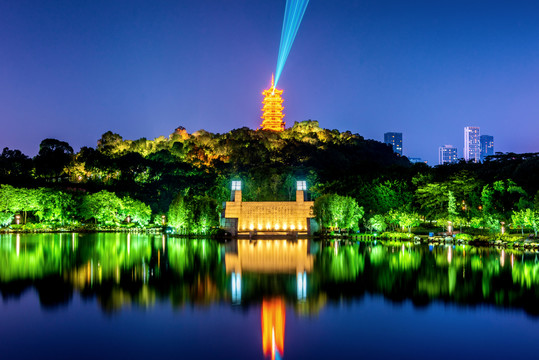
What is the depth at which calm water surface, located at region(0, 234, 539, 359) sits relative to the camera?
42.9ft

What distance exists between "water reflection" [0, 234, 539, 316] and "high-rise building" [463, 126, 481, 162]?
147m

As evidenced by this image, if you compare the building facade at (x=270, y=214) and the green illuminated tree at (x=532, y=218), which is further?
the building facade at (x=270, y=214)

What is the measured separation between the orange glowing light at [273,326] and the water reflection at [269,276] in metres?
0.25

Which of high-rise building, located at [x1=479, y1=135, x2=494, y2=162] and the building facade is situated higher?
high-rise building, located at [x1=479, y1=135, x2=494, y2=162]

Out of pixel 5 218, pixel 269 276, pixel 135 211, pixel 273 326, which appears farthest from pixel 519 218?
pixel 5 218

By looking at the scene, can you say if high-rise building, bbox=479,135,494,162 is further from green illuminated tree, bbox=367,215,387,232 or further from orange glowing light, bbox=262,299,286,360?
orange glowing light, bbox=262,299,286,360

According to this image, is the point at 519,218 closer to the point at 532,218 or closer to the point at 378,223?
the point at 532,218

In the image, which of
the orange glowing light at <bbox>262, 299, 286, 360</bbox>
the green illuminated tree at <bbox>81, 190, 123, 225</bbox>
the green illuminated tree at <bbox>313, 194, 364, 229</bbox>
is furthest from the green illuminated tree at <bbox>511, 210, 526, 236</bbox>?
the green illuminated tree at <bbox>81, 190, 123, 225</bbox>

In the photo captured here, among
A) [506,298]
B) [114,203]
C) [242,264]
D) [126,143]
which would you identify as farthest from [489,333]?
[126,143]

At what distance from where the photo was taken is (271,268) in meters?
25.6

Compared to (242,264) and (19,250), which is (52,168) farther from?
(242,264)

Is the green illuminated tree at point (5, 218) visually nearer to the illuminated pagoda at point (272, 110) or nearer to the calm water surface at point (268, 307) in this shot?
the calm water surface at point (268, 307)

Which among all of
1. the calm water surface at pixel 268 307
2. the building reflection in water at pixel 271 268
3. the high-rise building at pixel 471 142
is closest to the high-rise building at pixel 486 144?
the high-rise building at pixel 471 142

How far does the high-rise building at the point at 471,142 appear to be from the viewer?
17300cm
